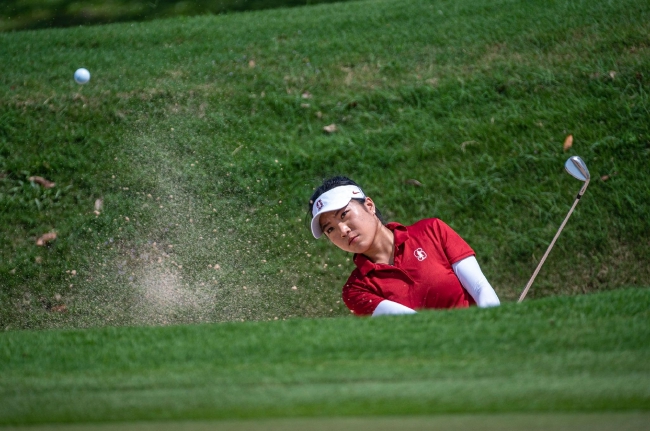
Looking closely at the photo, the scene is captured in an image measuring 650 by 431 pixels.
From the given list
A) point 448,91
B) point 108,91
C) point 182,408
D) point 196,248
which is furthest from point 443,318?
point 108,91

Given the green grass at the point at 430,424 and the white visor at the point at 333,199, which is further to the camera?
the white visor at the point at 333,199

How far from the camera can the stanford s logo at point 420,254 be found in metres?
4.82

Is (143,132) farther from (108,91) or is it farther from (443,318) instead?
(443,318)

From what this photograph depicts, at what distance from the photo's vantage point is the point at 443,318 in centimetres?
392

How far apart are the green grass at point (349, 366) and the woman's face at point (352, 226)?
871 millimetres

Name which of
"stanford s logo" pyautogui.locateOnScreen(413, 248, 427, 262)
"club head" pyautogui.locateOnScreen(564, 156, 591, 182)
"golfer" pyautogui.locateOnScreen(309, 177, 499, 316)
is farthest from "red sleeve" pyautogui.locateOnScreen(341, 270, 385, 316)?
"club head" pyautogui.locateOnScreen(564, 156, 591, 182)

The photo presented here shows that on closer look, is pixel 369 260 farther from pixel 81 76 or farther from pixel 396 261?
pixel 81 76

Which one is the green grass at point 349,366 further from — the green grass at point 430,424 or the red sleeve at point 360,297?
the red sleeve at point 360,297

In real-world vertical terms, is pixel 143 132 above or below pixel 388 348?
below

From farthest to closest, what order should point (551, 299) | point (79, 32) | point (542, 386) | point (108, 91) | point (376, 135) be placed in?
point (79, 32) → point (108, 91) → point (376, 135) → point (551, 299) → point (542, 386)

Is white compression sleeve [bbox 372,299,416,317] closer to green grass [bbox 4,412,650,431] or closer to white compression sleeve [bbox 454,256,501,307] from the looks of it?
white compression sleeve [bbox 454,256,501,307]

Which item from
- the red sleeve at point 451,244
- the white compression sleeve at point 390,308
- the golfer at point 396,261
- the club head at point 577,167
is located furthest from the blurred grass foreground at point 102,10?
the white compression sleeve at point 390,308

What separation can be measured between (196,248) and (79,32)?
13.0ft

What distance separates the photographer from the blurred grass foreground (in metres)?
10.3
